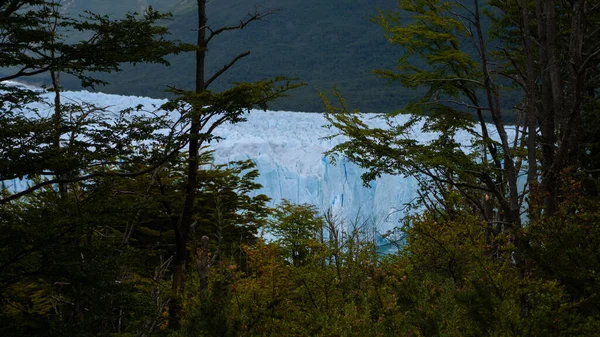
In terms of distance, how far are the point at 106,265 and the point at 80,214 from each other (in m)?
0.84

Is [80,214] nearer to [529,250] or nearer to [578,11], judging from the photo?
[529,250]

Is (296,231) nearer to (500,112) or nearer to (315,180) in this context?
(500,112)

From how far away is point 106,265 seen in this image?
21.6 ft

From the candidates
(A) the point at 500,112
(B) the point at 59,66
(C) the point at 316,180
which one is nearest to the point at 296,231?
(A) the point at 500,112

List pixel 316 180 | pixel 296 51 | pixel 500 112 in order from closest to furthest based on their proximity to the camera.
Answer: pixel 500 112, pixel 316 180, pixel 296 51

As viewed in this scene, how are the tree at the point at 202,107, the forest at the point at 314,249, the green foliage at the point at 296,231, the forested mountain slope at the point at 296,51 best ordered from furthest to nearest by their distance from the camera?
the forested mountain slope at the point at 296,51
the green foliage at the point at 296,231
the tree at the point at 202,107
the forest at the point at 314,249

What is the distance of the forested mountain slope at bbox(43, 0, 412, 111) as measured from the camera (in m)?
72.2

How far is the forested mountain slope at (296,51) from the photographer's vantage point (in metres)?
72.2

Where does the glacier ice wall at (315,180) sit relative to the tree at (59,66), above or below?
above

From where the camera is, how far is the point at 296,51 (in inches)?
3812

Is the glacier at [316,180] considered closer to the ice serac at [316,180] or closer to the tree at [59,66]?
the ice serac at [316,180]

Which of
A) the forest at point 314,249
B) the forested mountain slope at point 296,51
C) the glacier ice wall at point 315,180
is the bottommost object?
the forest at point 314,249

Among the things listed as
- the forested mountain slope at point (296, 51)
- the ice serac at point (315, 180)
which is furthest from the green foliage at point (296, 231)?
the forested mountain slope at point (296, 51)

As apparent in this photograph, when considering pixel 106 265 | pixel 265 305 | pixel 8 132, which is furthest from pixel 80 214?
pixel 265 305
